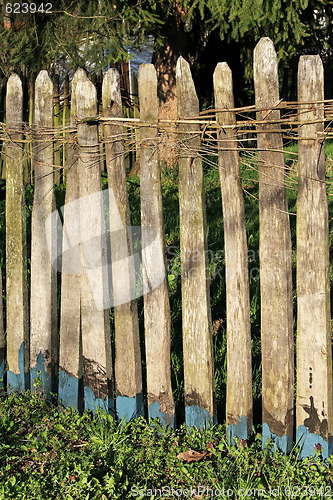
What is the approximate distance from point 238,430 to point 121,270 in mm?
1112

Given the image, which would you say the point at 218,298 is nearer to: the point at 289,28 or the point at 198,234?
the point at 198,234

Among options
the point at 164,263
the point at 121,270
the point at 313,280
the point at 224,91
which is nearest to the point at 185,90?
the point at 224,91

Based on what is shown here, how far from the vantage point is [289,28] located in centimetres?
755

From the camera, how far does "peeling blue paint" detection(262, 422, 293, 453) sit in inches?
109

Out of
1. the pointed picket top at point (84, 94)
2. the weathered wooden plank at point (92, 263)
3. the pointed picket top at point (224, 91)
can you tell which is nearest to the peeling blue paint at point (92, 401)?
the weathered wooden plank at point (92, 263)

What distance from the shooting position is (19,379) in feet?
11.6

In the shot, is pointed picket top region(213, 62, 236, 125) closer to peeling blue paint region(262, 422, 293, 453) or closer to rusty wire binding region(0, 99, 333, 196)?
rusty wire binding region(0, 99, 333, 196)

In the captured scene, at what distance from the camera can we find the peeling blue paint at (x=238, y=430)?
286 cm

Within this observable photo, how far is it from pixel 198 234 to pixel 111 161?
662 millimetres

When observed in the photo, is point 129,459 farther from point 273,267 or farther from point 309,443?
point 273,267

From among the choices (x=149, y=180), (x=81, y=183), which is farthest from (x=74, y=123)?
(x=149, y=180)

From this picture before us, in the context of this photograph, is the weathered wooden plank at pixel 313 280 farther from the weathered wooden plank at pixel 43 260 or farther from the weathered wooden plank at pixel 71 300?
the weathered wooden plank at pixel 43 260

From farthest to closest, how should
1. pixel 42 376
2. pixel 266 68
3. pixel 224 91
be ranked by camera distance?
pixel 42 376
pixel 224 91
pixel 266 68

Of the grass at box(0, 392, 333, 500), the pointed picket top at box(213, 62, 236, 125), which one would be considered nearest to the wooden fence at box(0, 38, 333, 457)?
the pointed picket top at box(213, 62, 236, 125)
